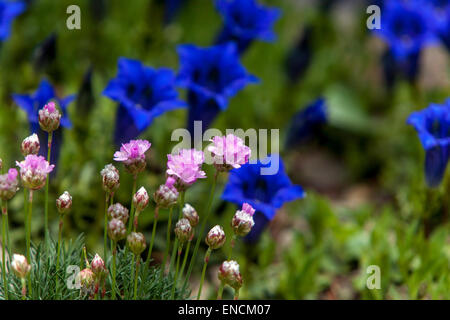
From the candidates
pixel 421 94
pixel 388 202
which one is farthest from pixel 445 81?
pixel 388 202

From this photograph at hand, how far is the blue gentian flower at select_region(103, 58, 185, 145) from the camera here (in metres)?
2.23

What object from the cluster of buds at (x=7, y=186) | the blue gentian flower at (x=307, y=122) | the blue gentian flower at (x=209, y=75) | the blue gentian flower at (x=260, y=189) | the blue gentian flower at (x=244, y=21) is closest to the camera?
the cluster of buds at (x=7, y=186)

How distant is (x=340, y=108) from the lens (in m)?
3.51

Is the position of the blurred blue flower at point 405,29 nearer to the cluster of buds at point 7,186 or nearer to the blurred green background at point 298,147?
the blurred green background at point 298,147

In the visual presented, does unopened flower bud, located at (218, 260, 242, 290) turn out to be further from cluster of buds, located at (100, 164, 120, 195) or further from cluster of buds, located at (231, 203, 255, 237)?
cluster of buds, located at (100, 164, 120, 195)

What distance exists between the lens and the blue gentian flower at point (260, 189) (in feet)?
6.44

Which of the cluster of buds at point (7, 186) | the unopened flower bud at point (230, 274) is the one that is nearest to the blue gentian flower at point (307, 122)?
the unopened flower bud at point (230, 274)

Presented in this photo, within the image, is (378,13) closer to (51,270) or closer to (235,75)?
(235,75)

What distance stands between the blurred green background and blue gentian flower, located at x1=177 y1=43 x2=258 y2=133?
40cm

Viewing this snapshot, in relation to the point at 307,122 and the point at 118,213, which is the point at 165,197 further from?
the point at 307,122

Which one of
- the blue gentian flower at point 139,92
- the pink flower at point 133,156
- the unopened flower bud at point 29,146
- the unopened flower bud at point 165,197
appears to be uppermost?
the blue gentian flower at point 139,92

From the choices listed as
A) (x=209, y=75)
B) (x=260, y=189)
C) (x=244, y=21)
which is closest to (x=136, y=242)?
(x=260, y=189)

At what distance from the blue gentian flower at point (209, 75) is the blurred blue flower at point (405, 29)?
989 mm

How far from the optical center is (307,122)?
2641mm
